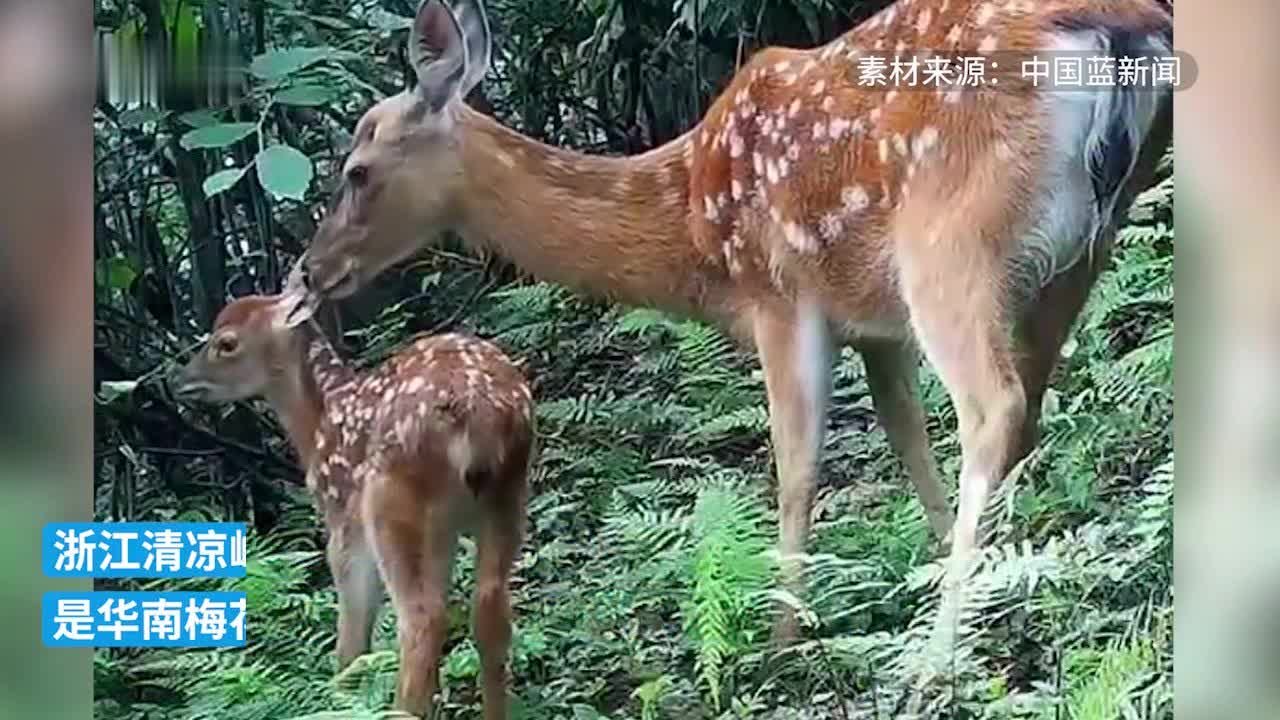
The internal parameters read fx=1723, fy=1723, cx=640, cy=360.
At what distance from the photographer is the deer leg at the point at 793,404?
110 inches

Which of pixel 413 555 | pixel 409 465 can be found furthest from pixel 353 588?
pixel 409 465

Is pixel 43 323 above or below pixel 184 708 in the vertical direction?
above

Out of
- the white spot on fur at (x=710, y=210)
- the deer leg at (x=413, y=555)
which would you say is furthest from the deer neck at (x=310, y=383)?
the white spot on fur at (x=710, y=210)

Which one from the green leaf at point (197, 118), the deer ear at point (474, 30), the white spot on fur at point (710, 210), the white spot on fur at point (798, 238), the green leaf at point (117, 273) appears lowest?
the green leaf at point (117, 273)

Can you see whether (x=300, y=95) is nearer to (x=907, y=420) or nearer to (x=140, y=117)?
(x=140, y=117)

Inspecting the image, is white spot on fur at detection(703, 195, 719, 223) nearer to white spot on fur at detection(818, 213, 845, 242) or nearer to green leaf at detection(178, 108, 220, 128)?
white spot on fur at detection(818, 213, 845, 242)

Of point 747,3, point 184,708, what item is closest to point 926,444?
point 747,3

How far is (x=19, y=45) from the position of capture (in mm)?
Result: 2797

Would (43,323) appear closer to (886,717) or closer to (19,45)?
(19,45)

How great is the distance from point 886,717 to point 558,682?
54 centimetres

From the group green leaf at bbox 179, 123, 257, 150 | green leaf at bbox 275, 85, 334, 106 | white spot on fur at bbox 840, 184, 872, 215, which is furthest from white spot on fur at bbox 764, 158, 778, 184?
green leaf at bbox 179, 123, 257, 150

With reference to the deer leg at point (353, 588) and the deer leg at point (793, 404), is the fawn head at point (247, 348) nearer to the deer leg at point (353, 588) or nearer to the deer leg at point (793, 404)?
the deer leg at point (353, 588)
